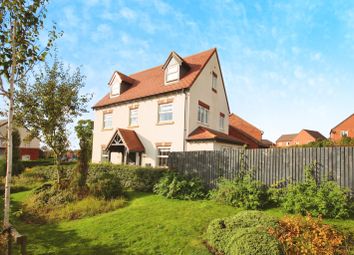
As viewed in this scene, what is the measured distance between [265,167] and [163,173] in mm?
6412

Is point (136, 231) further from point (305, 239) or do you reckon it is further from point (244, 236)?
point (305, 239)

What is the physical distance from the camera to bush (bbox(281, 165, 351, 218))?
9281mm

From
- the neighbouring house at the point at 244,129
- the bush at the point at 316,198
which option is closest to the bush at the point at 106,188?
the bush at the point at 316,198

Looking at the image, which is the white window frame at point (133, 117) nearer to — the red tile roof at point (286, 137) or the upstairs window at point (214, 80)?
the upstairs window at point (214, 80)

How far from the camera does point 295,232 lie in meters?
6.34

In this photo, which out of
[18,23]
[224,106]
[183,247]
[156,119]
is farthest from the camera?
[224,106]

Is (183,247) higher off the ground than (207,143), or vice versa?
(207,143)

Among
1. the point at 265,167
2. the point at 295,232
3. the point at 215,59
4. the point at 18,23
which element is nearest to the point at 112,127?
the point at 215,59

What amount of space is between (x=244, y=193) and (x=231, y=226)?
187 inches

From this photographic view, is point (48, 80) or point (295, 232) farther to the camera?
point (48, 80)

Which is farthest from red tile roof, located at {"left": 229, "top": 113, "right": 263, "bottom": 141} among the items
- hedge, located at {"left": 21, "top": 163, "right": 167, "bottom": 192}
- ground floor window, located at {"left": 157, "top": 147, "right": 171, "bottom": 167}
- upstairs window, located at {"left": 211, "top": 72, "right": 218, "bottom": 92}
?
hedge, located at {"left": 21, "top": 163, "right": 167, "bottom": 192}

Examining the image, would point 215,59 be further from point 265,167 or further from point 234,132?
point 265,167

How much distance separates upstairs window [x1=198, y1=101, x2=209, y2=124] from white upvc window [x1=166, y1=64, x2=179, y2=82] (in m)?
3.22

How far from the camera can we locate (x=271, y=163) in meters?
12.2
